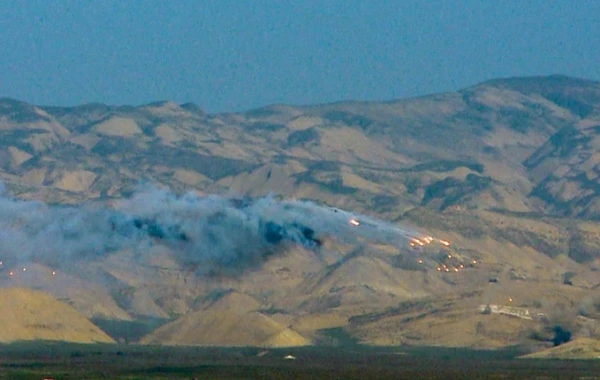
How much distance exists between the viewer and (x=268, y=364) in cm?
16000

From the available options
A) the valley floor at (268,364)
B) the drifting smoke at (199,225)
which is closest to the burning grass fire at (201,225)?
the drifting smoke at (199,225)

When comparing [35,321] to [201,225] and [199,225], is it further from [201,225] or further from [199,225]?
[199,225]

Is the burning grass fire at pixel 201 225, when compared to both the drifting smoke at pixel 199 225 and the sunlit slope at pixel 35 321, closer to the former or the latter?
the drifting smoke at pixel 199 225

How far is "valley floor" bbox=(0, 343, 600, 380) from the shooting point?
140750mm

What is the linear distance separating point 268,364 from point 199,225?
16.9 m

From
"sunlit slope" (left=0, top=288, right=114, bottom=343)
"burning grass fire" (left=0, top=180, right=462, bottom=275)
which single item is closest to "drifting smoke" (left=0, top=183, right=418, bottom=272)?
"burning grass fire" (left=0, top=180, right=462, bottom=275)

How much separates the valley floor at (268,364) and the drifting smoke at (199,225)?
10972 mm

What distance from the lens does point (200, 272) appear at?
166125 millimetres

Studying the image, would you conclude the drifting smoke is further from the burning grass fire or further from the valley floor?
the valley floor

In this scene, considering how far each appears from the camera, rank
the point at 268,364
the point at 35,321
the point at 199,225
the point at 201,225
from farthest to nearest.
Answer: the point at 35,321 → the point at 268,364 → the point at 201,225 → the point at 199,225

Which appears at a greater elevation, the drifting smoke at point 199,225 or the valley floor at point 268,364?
the drifting smoke at point 199,225

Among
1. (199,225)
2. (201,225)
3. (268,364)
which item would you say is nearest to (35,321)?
(268,364)

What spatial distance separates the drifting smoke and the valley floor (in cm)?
1097

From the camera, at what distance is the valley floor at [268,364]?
141 m
